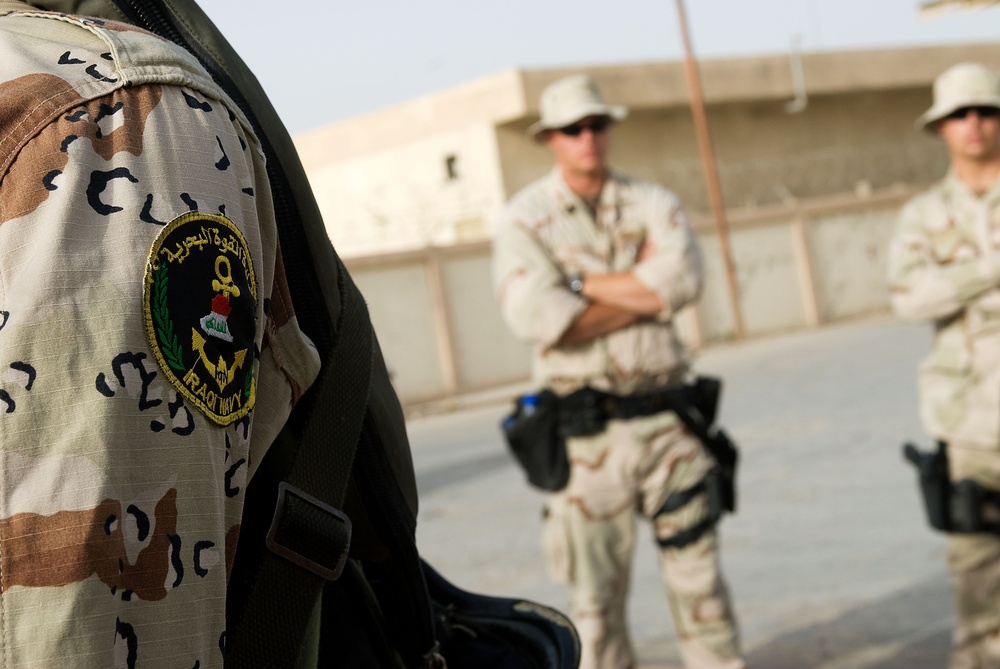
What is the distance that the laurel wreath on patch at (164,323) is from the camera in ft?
2.68

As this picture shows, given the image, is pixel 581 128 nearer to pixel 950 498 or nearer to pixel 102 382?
pixel 950 498

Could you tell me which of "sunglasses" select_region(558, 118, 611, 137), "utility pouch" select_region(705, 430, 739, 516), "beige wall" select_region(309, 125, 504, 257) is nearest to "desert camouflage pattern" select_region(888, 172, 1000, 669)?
"utility pouch" select_region(705, 430, 739, 516)

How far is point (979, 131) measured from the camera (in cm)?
397

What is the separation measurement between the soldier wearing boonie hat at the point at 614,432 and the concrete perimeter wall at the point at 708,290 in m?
10.6

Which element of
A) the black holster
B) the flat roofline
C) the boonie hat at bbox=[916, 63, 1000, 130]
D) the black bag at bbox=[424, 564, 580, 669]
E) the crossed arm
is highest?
the flat roofline

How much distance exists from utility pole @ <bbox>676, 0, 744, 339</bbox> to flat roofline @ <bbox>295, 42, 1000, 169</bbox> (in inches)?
26.6

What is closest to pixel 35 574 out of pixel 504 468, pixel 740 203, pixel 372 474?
pixel 372 474

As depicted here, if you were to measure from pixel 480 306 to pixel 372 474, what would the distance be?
1518 cm

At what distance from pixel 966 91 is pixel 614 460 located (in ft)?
Result: 5.46

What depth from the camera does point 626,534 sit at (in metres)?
3.87

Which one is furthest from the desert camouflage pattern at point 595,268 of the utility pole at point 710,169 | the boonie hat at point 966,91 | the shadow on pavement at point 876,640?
the utility pole at point 710,169

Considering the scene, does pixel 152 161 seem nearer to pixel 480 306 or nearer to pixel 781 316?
pixel 480 306

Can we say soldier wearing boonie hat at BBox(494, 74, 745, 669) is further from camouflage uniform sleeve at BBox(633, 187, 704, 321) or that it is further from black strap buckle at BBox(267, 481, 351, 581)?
black strap buckle at BBox(267, 481, 351, 581)

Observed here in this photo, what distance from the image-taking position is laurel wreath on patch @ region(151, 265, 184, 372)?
2.68 ft
